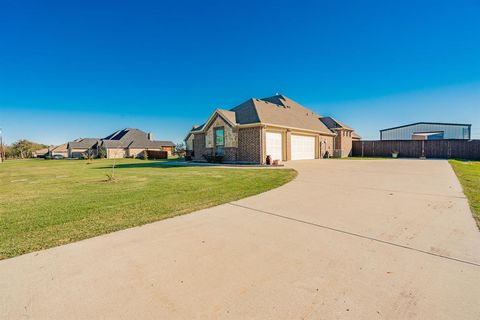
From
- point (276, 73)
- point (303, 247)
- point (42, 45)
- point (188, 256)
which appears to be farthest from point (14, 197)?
point (276, 73)

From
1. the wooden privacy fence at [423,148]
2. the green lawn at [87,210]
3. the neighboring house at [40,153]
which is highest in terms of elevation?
the neighboring house at [40,153]

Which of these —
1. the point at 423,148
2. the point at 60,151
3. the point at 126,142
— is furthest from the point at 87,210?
the point at 60,151

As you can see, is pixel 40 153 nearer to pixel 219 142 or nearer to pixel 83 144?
pixel 83 144

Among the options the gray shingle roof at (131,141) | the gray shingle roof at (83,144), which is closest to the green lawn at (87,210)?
the gray shingle roof at (131,141)

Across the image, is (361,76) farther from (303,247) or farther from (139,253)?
(139,253)

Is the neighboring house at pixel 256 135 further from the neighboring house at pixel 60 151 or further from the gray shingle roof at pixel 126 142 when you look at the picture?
the neighboring house at pixel 60 151

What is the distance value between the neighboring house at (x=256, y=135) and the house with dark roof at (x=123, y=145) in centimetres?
2766

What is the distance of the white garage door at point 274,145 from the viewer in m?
18.7

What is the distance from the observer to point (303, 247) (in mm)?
3281

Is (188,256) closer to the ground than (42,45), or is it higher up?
closer to the ground

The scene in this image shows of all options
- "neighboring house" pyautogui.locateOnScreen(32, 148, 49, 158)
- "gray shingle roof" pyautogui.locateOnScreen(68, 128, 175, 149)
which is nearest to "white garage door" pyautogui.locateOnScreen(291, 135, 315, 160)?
"gray shingle roof" pyautogui.locateOnScreen(68, 128, 175, 149)

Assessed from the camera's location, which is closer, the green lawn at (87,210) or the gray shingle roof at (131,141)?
the green lawn at (87,210)

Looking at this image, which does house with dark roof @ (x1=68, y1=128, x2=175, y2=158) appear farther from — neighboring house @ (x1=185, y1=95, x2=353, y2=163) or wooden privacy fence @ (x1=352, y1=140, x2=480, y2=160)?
wooden privacy fence @ (x1=352, y1=140, x2=480, y2=160)

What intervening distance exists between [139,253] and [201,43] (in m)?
19.5
